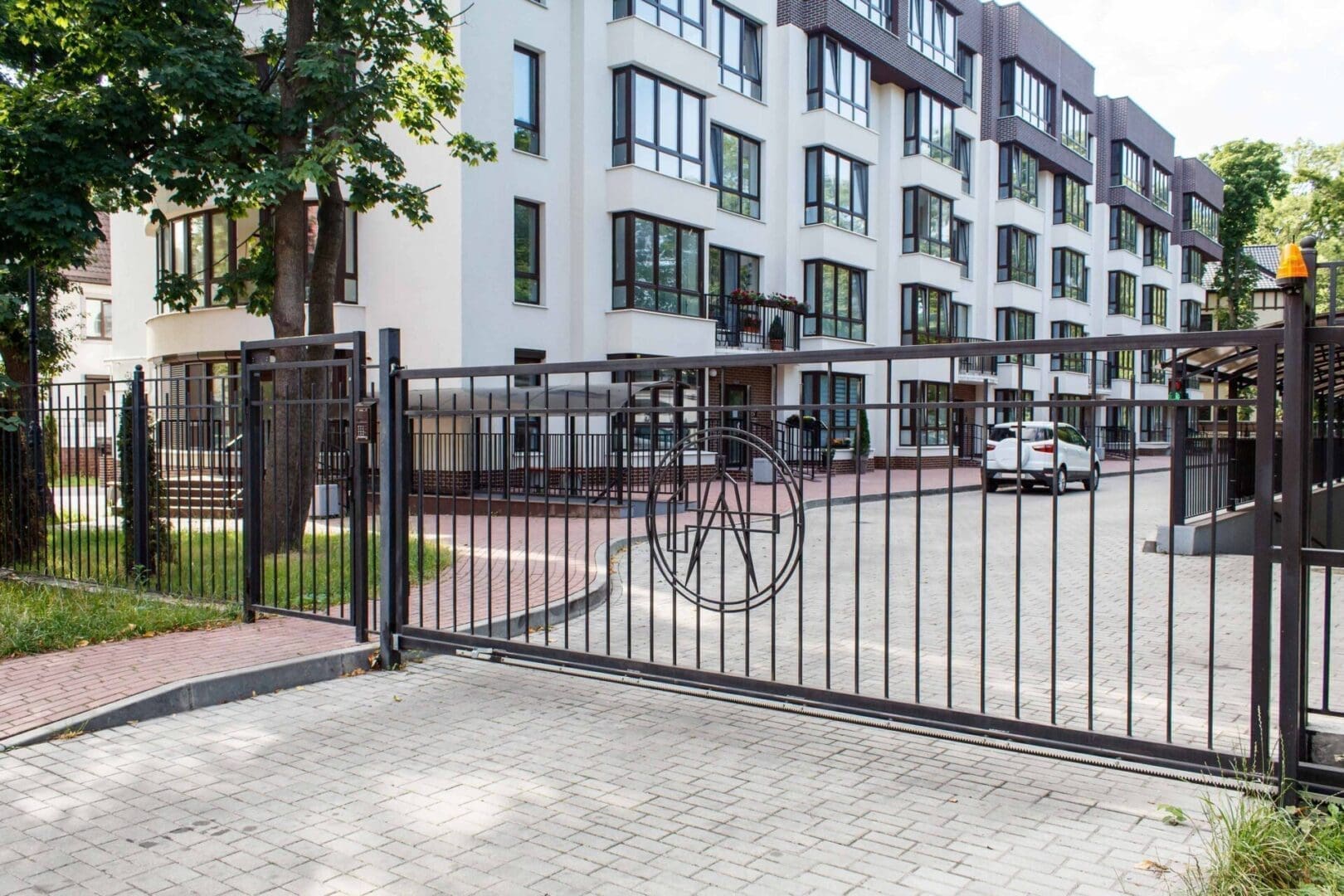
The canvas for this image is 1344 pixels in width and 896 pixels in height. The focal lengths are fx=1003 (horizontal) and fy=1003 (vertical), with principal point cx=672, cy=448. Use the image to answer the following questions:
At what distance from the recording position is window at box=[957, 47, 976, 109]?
39.5 meters

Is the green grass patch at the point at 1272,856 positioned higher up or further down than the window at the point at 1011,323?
further down

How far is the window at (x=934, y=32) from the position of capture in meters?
35.3

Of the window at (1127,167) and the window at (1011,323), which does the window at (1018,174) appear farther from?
the window at (1127,167)

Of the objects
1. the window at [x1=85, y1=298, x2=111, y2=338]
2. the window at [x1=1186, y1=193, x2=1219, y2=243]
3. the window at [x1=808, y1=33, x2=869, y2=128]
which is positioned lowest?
the window at [x1=85, y1=298, x2=111, y2=338]

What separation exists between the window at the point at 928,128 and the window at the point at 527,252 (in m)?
17.6

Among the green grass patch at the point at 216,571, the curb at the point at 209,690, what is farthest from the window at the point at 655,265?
the curb at the point at 209,690

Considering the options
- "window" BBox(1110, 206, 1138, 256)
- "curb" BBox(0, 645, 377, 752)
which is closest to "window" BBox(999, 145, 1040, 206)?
"window" BBox(1110, 206, 1138, 256)

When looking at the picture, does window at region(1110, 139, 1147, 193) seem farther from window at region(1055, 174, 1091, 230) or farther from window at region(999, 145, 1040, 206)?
window at region(999, 145, 1040, 206)

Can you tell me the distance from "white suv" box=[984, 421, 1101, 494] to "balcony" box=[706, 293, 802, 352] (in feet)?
25.8

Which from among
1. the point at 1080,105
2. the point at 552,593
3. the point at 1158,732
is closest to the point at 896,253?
the point at 1080,105

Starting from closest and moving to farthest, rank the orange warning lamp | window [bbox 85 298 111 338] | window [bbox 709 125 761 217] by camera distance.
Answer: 1. the orange warning lamp
2. window [bbox 709 125 761 217]
3. window [bbox 85 298 111 338]

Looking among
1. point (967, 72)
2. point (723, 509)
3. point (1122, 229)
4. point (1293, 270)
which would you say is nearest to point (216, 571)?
point (723, 509)

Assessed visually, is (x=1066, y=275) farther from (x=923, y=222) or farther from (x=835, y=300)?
(x=835, y=300)

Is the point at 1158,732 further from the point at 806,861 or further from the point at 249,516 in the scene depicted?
the point at 249,516
